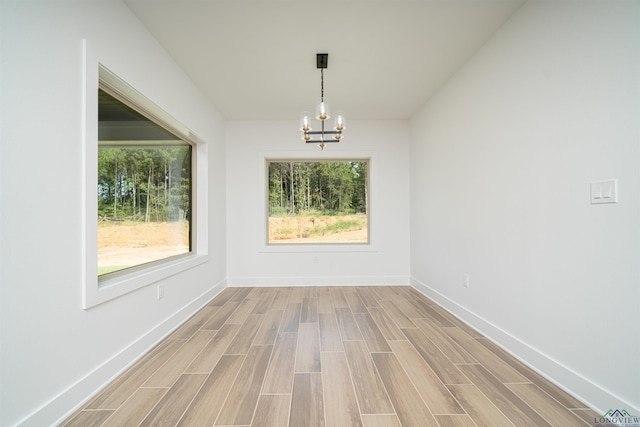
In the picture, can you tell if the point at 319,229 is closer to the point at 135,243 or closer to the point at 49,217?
the point at 135,243

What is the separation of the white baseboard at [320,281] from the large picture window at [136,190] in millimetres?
1314

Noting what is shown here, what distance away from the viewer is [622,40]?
1421 mm

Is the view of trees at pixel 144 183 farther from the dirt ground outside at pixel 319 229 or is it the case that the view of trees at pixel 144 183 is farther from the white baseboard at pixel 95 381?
the dirt ground outside at pixel 319 229

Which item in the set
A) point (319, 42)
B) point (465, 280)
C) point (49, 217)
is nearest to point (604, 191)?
point (465, 280)

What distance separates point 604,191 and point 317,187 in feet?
11.5

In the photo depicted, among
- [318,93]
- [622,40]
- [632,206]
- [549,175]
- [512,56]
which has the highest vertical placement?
[318,93]

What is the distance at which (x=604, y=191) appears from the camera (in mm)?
1489

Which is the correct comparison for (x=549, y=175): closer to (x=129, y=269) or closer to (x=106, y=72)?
(x=106, y=72)

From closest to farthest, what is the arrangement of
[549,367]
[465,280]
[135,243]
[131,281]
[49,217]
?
[49,217], [549,367], [131,281], [135,243], [465,280]

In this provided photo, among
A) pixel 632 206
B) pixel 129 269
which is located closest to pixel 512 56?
pixel 632 206

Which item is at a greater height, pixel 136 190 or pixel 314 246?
pixel 136 190

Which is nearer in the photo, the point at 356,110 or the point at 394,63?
the point at 394,63

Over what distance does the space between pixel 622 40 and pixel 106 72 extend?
116 inches

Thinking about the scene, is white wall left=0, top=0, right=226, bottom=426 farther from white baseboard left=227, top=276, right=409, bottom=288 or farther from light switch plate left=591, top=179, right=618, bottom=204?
light switch plate left=591, top=179, right=618, bottom=204
